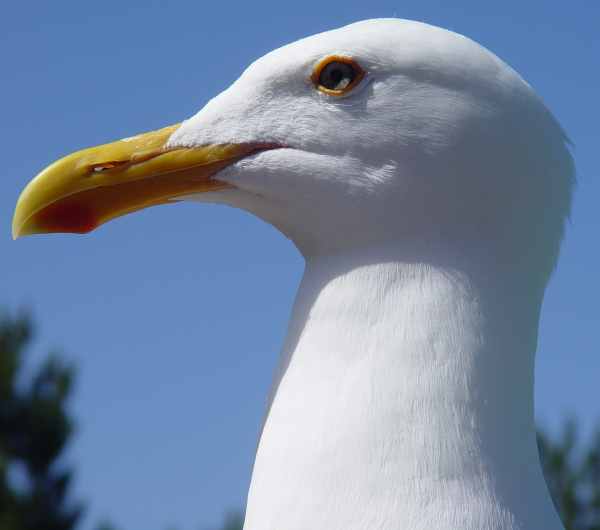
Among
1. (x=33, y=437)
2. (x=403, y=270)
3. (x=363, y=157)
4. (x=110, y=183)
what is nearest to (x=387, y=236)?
(x=403, y=270)

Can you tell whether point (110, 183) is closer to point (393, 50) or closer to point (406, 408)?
point (393, 50)

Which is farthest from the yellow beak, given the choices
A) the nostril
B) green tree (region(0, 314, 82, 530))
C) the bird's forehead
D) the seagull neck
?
green tree (region(0, 314, 82, 530))

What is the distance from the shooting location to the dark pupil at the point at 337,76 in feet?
10.1

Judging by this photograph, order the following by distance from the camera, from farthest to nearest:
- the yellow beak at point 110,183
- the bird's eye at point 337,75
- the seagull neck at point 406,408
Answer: the yellow beak at point 110,183 → the bird's eye at point 337,75 → the seagull neck at point 406,408

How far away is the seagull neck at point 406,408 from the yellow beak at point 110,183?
59cm

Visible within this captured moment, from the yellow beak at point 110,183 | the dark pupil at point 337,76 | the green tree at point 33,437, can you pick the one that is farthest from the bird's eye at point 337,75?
the green tree at point 33,437

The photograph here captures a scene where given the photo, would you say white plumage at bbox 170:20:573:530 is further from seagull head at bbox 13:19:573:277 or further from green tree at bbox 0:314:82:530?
green tree at bbox 0:314:82:530

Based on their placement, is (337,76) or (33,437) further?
(33,437)

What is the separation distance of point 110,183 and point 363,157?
0.88 m

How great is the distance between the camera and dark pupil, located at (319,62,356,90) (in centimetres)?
308

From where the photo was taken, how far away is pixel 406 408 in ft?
8.81

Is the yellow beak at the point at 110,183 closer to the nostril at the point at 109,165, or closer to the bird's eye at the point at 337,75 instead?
the nostril at the point at 109,165

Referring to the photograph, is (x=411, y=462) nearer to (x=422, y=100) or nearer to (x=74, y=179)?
(x=422, y=100)

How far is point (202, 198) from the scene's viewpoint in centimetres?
331
